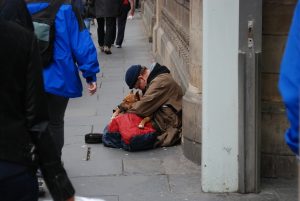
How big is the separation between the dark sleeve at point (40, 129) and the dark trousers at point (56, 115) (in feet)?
8.21

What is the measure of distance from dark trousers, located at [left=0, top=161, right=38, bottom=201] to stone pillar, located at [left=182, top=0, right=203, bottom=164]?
3.37 metres

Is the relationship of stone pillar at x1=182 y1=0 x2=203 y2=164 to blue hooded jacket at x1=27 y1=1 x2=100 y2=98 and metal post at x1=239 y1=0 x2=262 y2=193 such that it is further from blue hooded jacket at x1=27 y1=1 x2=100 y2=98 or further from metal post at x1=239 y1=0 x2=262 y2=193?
blue hooded jacket at x1=27 y1=1 x2=100 y2=98

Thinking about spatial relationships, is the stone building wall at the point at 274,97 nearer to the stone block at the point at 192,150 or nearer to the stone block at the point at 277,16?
the stone block at the point at 277,16

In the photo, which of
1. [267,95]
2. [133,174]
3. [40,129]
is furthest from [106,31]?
[40,129]

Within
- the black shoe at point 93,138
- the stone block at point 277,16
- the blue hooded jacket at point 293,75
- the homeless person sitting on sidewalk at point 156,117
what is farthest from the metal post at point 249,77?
the blue hooded jacket at point 293,75

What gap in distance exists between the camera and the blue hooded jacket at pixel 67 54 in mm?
5137

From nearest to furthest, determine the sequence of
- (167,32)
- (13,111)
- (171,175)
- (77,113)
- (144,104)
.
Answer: (13,111)
(171,175)
(144,104)
(77,113)
(167,32)

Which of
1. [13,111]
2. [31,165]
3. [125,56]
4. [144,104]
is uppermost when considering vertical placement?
[13,111]

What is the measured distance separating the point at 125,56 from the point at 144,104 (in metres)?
7.41

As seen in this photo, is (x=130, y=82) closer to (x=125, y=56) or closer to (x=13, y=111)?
(x=13, y=111)

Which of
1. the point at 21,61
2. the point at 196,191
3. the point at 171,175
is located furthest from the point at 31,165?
the point at 171,175

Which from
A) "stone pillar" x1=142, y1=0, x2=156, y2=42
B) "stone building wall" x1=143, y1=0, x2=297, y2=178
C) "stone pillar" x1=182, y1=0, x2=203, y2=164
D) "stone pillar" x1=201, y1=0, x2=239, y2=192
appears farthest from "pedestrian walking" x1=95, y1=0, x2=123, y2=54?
"stone pillar" x1=201, y1=0, x2=239, y2=192

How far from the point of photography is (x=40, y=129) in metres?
2.71

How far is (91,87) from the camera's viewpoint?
5.55m
